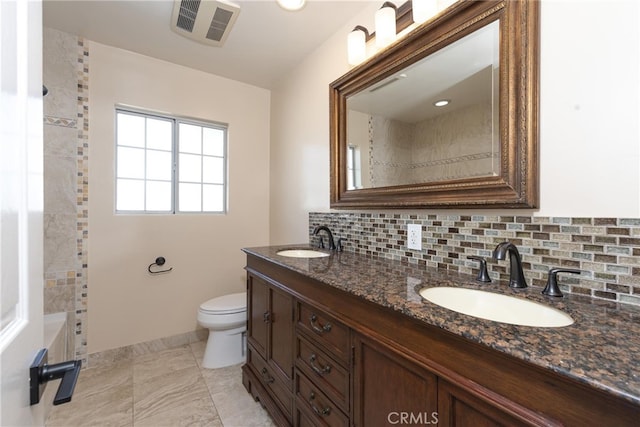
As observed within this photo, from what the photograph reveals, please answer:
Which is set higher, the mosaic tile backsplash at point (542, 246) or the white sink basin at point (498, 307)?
the mosaic tile backsplash at point (542, 246)

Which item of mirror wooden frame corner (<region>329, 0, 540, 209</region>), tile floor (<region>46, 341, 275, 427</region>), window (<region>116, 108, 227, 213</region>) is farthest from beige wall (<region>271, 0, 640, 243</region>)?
window (<region>116, 108, 227, 213</region>)

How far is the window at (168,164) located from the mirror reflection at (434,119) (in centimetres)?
156

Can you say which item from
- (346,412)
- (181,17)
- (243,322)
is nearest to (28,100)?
(346,412)

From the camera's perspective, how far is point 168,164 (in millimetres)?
2527

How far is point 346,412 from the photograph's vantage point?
1.01 m

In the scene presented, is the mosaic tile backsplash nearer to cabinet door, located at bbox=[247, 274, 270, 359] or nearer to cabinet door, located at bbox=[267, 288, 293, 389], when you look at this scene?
cabinet door, located at bbox=[267, 288, 293, 389]

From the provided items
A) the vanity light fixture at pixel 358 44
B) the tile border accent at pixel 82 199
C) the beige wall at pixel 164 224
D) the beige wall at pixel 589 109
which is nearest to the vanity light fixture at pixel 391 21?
the vanity light fixture at pixel 358 44

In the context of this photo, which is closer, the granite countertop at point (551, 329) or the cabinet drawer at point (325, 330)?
the granite countertop at point (551, 329)

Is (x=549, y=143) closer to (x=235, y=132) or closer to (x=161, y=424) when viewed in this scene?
(x=161, y=424)

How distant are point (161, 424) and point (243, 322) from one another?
738 millimetres

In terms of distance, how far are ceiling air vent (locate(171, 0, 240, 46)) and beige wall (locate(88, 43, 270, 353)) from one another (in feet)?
1.92

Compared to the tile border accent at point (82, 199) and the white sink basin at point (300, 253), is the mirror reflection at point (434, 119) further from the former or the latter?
the tile border accent at point (82, 199)

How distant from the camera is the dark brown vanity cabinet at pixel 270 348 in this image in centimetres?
139

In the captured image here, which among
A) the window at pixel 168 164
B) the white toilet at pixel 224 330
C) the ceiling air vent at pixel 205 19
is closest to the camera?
the ceiling air vent at pixel 205 19
